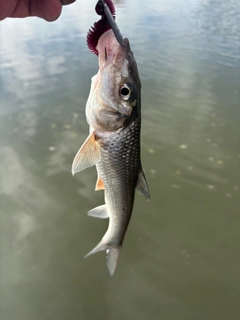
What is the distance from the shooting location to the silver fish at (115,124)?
167 cm

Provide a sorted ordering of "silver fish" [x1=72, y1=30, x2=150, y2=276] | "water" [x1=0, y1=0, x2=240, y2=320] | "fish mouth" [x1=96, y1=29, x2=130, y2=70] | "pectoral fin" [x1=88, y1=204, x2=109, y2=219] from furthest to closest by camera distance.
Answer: "water" [x1=0, y1=0, x2=240, y2=320] → "pectoral fin" [x1=88, y1=204, x2=109, y2=219] → "silver fish" [x1=72, y1=30, x2=150, y2=276] → "fish mouth" [x1=96, y1=29, x2=130, y2=70]

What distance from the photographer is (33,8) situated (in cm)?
208

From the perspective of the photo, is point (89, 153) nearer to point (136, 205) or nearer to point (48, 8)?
point (48, 8)

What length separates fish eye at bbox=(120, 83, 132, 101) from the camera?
1.73 m

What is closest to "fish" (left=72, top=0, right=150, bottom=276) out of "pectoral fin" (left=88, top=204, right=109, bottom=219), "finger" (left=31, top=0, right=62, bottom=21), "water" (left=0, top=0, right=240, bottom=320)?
"pectoral fin" (left=88, top=204, right=109, bottom=219)

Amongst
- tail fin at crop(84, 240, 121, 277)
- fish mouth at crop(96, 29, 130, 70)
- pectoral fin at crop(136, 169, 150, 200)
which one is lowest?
tail fin at crop(84, 240, 121, 277)

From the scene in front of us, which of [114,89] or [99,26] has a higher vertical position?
[99,26]

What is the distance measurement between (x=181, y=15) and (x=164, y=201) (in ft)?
39.1

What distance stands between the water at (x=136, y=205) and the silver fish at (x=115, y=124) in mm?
1487

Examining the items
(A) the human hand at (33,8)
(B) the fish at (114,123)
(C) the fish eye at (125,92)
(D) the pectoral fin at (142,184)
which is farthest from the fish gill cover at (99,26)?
(D) the pectoral fin at (142,184)

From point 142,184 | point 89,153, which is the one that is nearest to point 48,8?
point 89,153

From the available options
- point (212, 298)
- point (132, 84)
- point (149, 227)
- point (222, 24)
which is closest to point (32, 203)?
point (149, 227)

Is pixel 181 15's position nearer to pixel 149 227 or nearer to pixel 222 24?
pixel 222 24

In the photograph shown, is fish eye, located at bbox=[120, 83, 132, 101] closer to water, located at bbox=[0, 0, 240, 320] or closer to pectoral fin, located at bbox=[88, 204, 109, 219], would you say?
pectoral fin, located at bbox=[88, 204, 109, 219]
